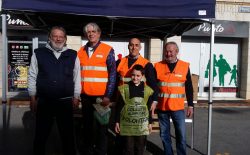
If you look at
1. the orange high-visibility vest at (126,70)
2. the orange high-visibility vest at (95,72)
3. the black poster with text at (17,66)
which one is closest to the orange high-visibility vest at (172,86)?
the orange high-visibility vest at (126,70)

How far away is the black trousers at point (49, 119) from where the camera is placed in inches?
192

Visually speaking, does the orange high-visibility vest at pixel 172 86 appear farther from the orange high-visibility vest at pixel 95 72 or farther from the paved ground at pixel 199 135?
the paved ground at pixel 199 135

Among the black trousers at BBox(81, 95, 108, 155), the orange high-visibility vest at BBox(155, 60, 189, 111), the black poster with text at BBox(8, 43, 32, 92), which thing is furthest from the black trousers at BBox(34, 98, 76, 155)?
the black poster with text at BBox(8, 43, 32, 92)

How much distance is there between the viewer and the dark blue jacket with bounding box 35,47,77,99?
4.77 meters

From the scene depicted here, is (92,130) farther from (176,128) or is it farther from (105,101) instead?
(176,128)

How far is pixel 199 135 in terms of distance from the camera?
8320 mm

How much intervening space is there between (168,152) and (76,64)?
192cm

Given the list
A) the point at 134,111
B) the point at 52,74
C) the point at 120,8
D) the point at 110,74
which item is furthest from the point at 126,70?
the point at 52,74

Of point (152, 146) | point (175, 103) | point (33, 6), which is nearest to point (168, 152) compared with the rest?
point (175, 103)

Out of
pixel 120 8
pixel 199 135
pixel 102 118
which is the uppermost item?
pixel 120 8

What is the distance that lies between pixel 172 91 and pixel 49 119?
1776mm

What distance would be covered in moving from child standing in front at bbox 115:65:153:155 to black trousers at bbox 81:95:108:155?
0.29 meters

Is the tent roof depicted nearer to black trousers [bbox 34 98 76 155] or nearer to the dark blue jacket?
the dark blue jacket

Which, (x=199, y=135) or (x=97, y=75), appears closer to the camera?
(x=97, y=75)
